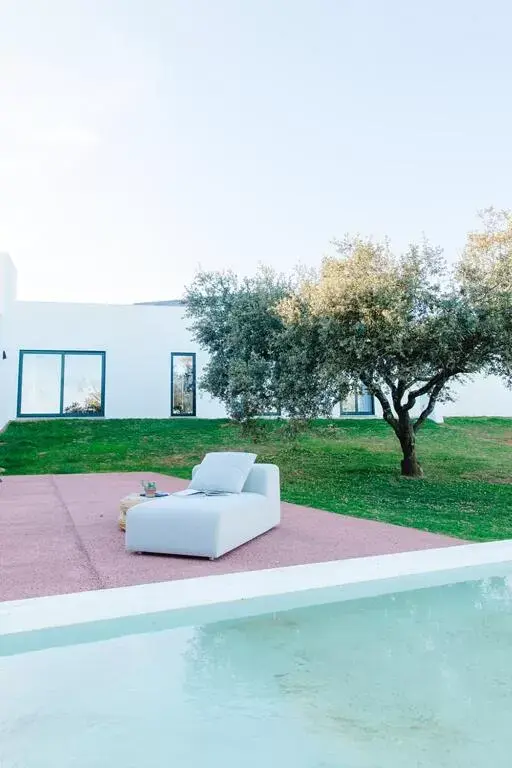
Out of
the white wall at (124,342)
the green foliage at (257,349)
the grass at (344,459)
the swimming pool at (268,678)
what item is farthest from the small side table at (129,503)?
the white wall at (124,342)

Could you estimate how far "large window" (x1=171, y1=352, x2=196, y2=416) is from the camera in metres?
18.7

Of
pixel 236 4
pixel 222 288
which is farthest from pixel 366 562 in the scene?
pixel 236 4

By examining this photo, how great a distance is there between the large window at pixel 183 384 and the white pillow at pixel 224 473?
12448 mm

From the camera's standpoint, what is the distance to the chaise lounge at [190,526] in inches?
196

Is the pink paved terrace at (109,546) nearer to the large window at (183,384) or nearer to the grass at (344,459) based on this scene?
the grass at (344,459)

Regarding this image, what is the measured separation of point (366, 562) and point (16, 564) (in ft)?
9.41

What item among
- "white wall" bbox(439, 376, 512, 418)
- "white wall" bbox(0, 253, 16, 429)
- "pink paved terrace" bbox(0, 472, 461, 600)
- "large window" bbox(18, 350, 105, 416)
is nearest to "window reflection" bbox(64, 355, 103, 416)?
"large window" bbox(18, 350, 105, 416)

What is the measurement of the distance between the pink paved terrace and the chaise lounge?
100mm

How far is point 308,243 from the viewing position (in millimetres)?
14398

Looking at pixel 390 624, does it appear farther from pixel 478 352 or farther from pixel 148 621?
pixel 478 352

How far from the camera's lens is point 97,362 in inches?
716

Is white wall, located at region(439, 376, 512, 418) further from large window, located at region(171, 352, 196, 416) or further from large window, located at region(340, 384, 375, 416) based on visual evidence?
large window, located at region(171, 352, 196, 416)

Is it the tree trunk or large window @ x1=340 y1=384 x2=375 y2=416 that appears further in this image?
large window @ x1=340 y1=384 x2=375 y2=416

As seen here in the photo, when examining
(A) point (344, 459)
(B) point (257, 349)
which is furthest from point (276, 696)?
(A) point (344, 459)
